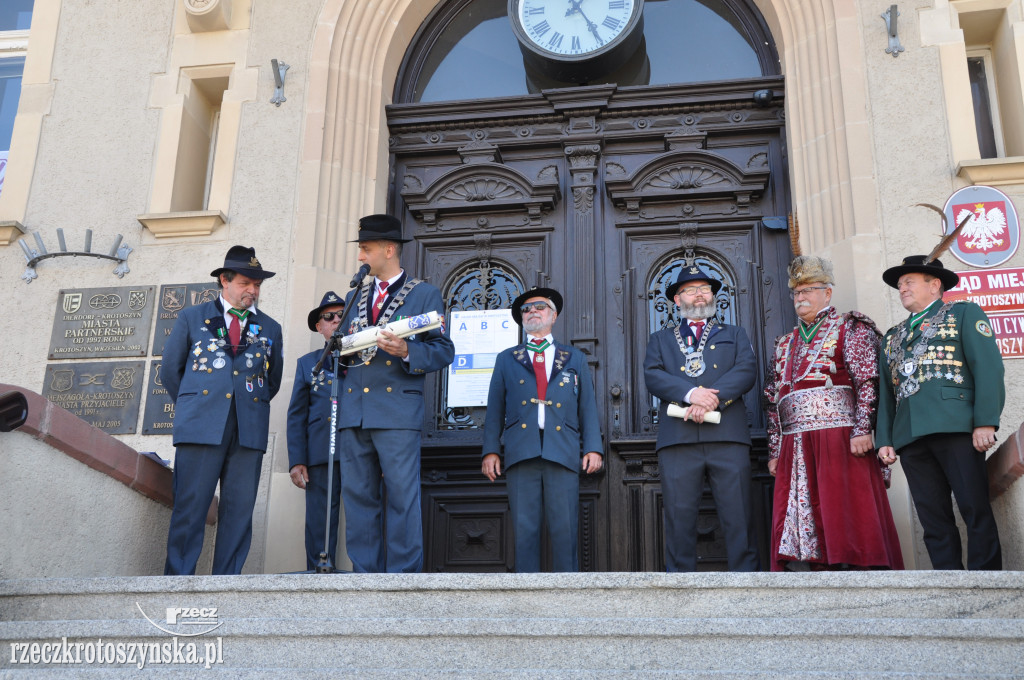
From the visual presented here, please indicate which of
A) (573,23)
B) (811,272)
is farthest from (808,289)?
(573,23)

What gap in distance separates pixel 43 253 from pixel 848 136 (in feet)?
18.1

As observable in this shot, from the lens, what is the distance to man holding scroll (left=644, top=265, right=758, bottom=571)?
5.49 m

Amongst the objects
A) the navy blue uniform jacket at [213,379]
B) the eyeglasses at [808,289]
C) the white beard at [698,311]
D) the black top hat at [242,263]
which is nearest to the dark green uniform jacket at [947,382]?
the eyeglasses at [808,289]

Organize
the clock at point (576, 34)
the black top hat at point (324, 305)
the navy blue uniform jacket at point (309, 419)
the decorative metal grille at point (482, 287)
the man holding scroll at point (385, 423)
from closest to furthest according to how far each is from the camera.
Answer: the man holding scroll at point (385, 423) → the navy blue uniform jacket at point (309, 419) → the black top hat at point (324, 305) → the decorative metal grille at point (482, 287) → the clock at point (576, 34)

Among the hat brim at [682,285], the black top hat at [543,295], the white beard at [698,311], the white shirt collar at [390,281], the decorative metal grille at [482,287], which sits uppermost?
the decorative metal grille at [482,287]

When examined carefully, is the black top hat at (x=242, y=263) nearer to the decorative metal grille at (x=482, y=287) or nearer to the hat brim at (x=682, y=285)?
the decorative metal grille at (x=482, y=287)

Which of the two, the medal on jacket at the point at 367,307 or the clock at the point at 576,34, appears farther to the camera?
the clock at the point at 576,34

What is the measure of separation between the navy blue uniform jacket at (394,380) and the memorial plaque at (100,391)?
2332 mm

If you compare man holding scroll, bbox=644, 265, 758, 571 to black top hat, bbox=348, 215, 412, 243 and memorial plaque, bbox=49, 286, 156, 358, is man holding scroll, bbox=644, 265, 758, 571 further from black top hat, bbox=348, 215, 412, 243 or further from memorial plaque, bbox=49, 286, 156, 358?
memorial plaque, bbox=49, 286, 156, 358

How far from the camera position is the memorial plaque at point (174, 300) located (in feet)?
22.6

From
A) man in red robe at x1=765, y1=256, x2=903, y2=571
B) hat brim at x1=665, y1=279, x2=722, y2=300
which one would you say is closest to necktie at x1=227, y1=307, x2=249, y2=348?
hat brim at x1=665, y1=279, x2=722, y2=300

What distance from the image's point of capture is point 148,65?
7691 millimetres

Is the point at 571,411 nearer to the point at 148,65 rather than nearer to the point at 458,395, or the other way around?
the point at 458,395

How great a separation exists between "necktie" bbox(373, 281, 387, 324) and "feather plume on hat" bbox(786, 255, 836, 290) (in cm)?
233
